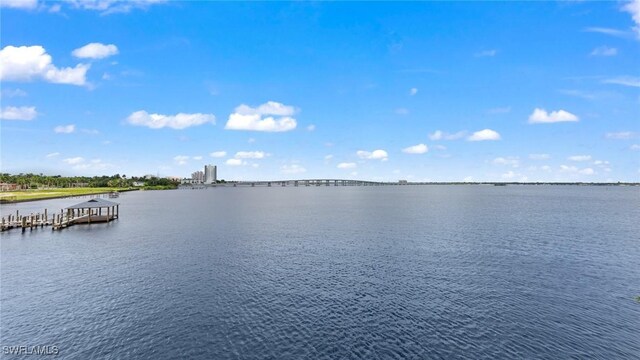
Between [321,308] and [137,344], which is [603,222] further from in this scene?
[137,344]

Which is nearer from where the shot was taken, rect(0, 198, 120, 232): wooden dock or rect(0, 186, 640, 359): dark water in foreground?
rect(0, 186, 640, 359): dark water in foreground

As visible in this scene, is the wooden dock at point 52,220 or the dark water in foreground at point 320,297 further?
the wooden dock at point 52,220

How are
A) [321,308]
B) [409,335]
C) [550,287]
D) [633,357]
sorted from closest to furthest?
[633,357]
[409,335]
[321,308]
[550,287]

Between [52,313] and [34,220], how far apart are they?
60.9m

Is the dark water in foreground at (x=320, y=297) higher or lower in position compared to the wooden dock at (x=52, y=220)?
lower

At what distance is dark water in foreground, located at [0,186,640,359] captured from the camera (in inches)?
1058

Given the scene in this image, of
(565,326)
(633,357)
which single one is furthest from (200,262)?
(633,357)

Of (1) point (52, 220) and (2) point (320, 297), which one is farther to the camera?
(1) point (52, 220)

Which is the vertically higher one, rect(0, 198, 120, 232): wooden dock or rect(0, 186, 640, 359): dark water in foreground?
rect(0, 198, 120, 232): wooden dock

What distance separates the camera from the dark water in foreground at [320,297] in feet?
88.2

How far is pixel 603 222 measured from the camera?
316ft

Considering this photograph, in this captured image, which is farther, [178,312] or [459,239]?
[459,239]

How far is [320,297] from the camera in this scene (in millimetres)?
36844

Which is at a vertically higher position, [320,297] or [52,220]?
[52,220]
